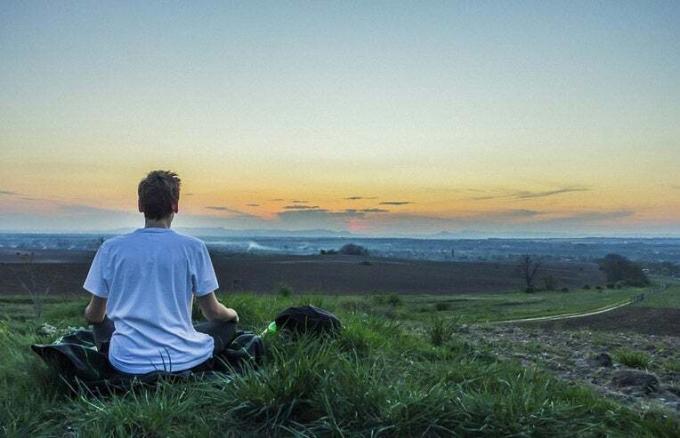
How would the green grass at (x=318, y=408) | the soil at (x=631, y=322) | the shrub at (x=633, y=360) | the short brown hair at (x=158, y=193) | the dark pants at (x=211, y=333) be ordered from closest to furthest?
the green grass at (x=318, y=408) → the short brown hair at (x=158, y=193) → the dark pants at (x=211, y=333) → the shrub at (x=633, y=360) → the soil at (x=631, y=322)

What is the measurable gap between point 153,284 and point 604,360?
558cm

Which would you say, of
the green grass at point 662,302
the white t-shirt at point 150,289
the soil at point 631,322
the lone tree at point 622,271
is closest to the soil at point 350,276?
the lone tree at point 622,271

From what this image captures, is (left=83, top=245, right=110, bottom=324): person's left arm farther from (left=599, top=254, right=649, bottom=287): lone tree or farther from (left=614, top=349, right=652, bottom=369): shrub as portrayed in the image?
(left=599, top=254, right=649, bottom=287): lone tree

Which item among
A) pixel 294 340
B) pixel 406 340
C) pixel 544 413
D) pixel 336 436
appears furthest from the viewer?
pixel 406 340

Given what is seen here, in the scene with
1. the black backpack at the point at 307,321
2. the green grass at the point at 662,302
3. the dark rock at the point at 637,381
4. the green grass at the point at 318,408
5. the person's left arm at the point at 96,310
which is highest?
the person's left arm at the point at 96,310

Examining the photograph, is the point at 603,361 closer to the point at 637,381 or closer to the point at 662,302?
the point at 637,381

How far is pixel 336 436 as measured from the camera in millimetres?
3873

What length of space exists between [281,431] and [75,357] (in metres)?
1.90

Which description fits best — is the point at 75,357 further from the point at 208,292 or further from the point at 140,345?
the point at 208,292

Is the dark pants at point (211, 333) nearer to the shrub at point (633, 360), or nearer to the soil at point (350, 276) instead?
the shrub at point (633, 360)

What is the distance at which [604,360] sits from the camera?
7664mm

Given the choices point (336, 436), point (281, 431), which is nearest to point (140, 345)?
point (281, 431)

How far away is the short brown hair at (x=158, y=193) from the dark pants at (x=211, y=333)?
108 centimetres

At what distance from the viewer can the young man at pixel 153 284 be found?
184 inches
